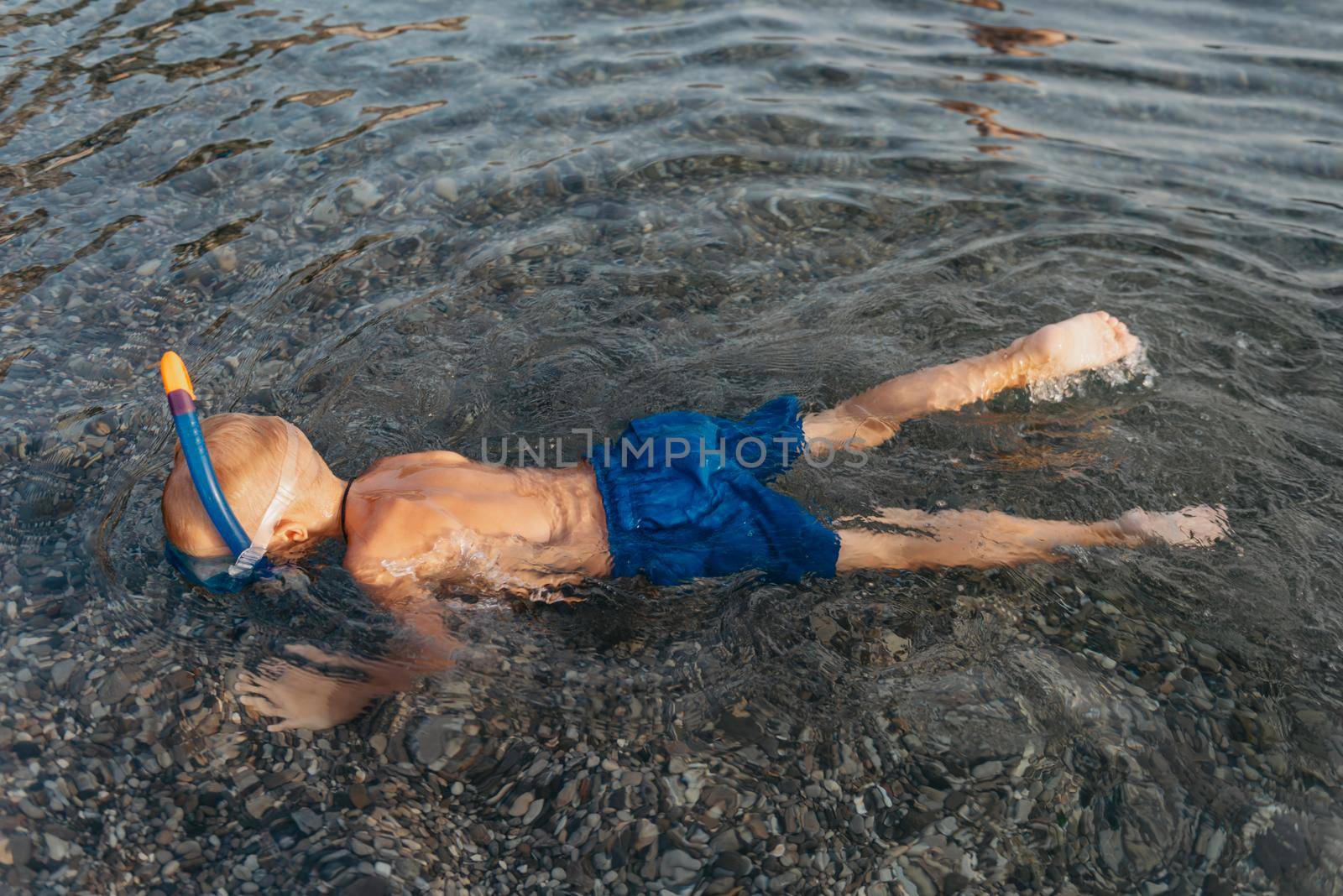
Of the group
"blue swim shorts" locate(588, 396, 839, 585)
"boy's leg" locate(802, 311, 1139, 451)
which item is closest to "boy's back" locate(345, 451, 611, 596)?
"blue swim shorts" locate(588, 396, 839, 585)

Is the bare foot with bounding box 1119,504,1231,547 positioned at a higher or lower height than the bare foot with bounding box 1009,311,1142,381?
lower

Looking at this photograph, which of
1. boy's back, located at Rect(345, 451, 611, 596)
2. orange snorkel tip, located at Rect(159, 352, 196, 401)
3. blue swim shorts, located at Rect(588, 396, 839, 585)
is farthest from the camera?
blue swim shorts, located at Rect(588, 396, 839, 585)

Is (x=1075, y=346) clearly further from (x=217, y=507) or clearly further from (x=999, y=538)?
(x=217, y=507)

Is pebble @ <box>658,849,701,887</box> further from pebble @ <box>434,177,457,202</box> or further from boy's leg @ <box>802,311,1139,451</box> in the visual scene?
pebble @ <box>434,177,457,202</box>

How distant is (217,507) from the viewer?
4035 millimetres

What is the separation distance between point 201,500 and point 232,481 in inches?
7.8

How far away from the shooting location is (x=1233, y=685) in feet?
13.8

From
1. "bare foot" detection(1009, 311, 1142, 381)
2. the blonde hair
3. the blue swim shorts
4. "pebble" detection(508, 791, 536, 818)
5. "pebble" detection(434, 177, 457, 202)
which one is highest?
the blonde hair

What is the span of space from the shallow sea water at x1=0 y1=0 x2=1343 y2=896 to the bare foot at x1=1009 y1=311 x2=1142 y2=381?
0.29 m

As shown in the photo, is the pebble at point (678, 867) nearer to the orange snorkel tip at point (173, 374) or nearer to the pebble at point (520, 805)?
the pebble at point (520, 805)

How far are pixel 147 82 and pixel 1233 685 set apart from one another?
9.39 metres

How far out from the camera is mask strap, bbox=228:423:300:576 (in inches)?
167

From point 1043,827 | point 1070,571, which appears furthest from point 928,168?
point 1043,827

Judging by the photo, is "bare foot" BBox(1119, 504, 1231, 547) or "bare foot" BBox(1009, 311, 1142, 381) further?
"bare foot" BBox(1009, 311, 1142, 381)
